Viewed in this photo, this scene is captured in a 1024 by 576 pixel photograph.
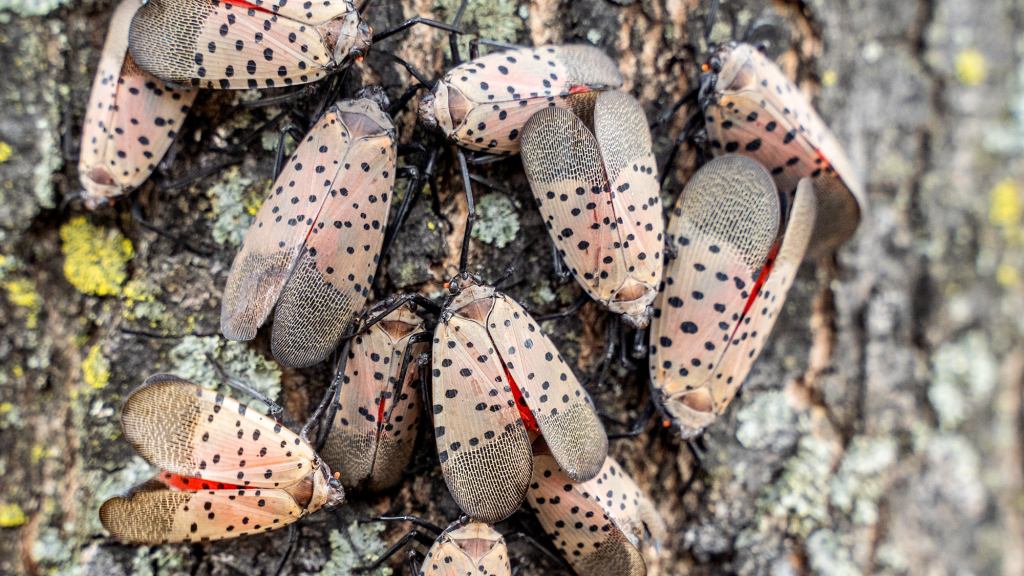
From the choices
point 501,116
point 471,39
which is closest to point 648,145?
point 501,116

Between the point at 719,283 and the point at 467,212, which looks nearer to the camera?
the point at 467,212

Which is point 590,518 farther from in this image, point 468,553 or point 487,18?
point 487,18

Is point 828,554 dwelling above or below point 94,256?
below

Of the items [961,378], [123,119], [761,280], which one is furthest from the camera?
[961,378]

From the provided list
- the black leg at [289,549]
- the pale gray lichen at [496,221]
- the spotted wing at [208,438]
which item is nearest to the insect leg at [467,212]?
the pale gray lichen at [496,221]

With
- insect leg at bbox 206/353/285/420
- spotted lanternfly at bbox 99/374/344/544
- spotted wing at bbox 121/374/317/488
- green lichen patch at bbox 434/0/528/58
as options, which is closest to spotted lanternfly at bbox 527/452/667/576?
spotted lanternfly at bbox 99/374/344/544

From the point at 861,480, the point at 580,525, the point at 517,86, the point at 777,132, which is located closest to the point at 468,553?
the point at 580,525
